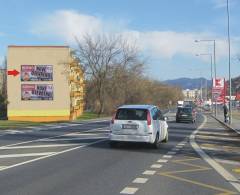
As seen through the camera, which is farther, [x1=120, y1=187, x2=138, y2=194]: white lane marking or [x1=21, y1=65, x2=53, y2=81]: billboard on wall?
[x1=21, y1=65, x2=53, y2=81]: billboard on wall

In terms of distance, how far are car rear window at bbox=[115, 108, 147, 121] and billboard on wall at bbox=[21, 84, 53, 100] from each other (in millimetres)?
54899

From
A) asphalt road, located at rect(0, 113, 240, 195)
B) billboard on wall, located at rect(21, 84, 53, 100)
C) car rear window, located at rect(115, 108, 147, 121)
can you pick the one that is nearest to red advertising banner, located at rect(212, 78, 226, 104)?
billboard on wall, located at rect(21, 84, 53, 100)

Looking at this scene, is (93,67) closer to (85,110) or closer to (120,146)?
(85,110)

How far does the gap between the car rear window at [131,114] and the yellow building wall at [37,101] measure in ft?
179

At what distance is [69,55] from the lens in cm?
7900

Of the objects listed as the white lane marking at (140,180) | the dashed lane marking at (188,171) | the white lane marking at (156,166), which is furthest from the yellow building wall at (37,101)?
the white lane marking at (140,180)

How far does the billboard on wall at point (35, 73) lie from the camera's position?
75375 millimetres

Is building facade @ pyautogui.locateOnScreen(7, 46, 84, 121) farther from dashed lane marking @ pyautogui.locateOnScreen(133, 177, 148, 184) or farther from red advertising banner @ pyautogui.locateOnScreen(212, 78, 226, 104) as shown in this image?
dashed lane marking @ pyautogui.locateOnScreen(133, 177, 148, 184)

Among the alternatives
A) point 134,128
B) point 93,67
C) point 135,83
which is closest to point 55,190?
point 134,128

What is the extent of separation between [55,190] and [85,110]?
106 m

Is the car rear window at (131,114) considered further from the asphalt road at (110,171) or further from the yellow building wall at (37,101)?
the yellow building wall at (37,101)

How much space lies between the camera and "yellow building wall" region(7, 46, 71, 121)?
75688 mm

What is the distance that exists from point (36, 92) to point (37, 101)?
4.04 feet

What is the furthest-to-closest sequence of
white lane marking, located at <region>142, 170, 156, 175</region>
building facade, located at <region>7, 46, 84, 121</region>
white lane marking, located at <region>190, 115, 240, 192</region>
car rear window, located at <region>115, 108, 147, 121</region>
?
building facade, located at <region>7, 46, 84, 121</region>
car rear window, located at <region>115, 108, 147, 121</region>
white lane marking, located at <region>142, 170, 156, 175</region>
white lane marking, located at <region>190, 115, 240, 192</region>
